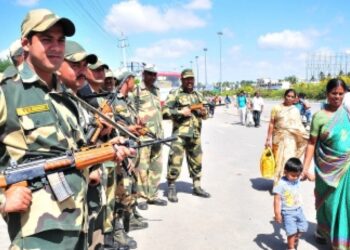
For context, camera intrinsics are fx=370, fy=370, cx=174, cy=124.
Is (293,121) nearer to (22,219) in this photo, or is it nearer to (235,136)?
(22,219)

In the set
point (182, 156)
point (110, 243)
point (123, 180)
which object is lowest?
point (110, 243)

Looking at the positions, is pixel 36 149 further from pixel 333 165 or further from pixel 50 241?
pixel 333 165

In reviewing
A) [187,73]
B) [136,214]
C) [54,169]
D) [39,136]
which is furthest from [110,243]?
[187,73]

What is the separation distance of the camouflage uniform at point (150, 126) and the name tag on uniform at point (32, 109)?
3121mm

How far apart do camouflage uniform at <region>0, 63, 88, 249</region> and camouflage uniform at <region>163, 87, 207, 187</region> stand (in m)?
3.64

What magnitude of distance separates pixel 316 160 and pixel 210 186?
2622 mm

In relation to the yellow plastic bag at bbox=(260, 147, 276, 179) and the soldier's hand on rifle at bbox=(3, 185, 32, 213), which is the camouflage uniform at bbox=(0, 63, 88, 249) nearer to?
the soldier's hand on rifle at bbox=(3, 185, 32, 213)

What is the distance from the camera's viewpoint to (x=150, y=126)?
511cm

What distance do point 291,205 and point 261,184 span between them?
9.12ft

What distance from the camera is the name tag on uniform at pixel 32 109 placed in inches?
70.8

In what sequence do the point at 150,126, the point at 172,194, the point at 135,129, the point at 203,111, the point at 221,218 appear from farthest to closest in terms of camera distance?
the point at 203,111 → the point at 172,194 → the point at 150,126 → the point at 221,218 → the point at 135,129

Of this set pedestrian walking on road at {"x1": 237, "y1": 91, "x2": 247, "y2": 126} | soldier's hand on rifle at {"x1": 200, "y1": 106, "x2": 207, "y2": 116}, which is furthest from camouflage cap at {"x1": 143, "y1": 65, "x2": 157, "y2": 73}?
pedestrian walking on road at {"x1": 237, "y1": 91, "x2": 247, "y2": 126}

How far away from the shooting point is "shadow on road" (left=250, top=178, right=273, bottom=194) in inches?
237

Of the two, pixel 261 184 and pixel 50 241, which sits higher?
pixel 50 241
